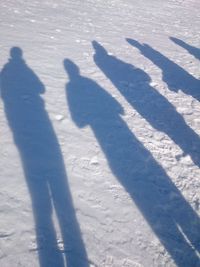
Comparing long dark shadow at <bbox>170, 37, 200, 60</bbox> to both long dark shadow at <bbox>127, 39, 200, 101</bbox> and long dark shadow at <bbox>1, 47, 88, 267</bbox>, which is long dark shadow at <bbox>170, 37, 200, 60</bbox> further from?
long dark shadow at <bbox>1, 47, 88, 267</bbox>

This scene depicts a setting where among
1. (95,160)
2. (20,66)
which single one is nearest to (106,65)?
(20,66)

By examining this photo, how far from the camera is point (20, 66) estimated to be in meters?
6.42

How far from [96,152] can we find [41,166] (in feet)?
2.76

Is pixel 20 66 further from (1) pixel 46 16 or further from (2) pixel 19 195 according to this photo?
(1) pixel 46 16

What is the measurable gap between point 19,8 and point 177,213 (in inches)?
381

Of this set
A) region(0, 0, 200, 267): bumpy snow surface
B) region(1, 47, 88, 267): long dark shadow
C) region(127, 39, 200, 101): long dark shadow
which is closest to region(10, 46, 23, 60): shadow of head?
region(0, 0, 200, 267): bumpy snow surface

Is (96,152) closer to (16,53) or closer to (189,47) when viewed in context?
(16,53)

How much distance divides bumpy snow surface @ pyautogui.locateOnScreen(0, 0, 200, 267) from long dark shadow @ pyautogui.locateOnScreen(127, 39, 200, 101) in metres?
A: 0.03

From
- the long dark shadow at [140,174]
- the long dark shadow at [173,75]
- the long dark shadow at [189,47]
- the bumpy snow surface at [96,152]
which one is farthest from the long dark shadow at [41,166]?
the long dark shadow at [189,47]

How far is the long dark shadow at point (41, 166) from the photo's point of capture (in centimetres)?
301

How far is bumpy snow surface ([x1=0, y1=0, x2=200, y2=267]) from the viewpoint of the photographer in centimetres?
312

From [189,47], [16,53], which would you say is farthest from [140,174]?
[189,47]

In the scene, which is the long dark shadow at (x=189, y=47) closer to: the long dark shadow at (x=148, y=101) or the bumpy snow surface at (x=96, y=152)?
the bumpy snow surface at (x=96, y=152)

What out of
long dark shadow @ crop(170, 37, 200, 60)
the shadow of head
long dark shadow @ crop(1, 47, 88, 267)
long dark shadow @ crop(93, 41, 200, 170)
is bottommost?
long dark shadow @ crop(1, 47, 88, 267)
